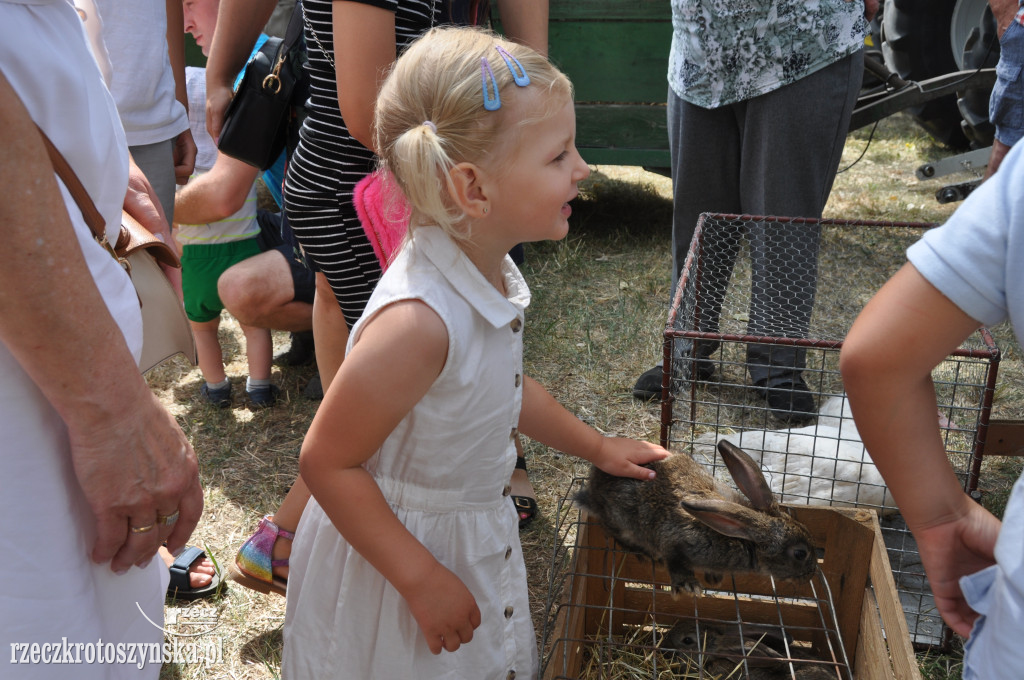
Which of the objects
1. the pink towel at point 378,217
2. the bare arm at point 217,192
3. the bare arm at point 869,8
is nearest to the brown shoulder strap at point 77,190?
the pink towel at point 378,217

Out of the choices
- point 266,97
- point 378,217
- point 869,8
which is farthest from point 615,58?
point 378,217

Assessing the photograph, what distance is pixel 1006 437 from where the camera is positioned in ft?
8.13

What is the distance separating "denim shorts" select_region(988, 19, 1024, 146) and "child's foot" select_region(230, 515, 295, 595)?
93.6 inches

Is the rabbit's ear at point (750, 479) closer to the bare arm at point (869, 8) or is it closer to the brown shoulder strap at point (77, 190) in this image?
the brown shoulder strap at point (77, 190)

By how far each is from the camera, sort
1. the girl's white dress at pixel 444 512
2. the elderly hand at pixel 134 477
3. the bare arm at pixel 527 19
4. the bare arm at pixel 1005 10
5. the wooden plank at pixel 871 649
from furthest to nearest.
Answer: the bare arm at pixel 1005 10 → the bare arm at pixel 527 19 → the wooden plank at pixel 871 649 → the girl's white dress at pixel 444 512 → the elderly hand at pixel 134 477

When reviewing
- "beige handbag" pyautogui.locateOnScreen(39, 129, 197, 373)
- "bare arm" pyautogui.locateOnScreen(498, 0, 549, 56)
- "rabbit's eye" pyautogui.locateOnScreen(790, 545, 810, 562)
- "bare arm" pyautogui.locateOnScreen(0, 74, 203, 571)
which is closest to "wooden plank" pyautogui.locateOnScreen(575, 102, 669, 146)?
"bare arm" pyautogui.locateOnScreen(498, 0, 549, 56)

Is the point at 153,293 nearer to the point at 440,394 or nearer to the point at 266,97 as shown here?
the point at 440,394

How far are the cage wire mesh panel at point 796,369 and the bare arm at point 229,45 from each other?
1.53 meters

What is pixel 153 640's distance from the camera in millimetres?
1332

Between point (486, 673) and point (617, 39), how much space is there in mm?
4077

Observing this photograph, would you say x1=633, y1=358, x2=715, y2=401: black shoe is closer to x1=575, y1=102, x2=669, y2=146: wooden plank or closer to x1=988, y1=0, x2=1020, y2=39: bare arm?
x1=988, y1=0, x2=1020, y2=39: bare arm

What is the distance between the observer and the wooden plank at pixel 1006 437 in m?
2.47

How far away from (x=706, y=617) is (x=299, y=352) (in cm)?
243

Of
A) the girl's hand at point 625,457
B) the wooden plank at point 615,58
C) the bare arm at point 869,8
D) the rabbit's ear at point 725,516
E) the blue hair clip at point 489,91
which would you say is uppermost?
the bare arm at point 869,8
